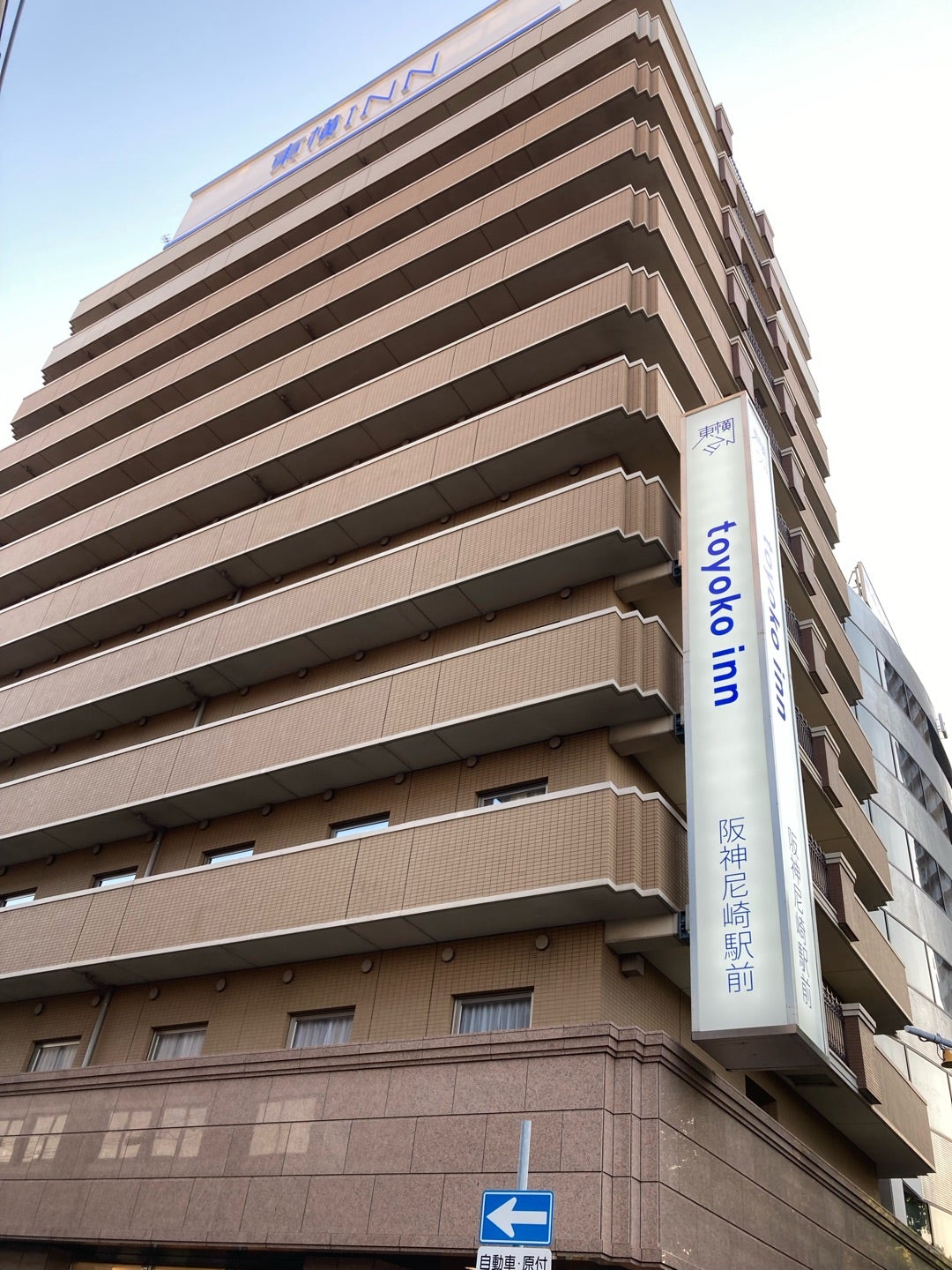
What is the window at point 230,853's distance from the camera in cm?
1923

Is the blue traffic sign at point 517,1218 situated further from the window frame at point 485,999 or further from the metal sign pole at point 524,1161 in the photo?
the window frame at point 485,999

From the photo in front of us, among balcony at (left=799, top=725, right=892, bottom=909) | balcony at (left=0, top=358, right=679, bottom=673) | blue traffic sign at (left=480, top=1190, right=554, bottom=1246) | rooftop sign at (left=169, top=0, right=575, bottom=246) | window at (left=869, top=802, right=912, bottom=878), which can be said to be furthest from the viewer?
rooftop sign at (left=169, top=0, right=575, bottom=246)

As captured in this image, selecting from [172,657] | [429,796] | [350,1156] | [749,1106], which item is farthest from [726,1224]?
[172,657]

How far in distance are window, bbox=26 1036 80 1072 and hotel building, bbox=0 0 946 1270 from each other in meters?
0.08

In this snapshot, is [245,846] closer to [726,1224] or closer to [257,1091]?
[257,1091]

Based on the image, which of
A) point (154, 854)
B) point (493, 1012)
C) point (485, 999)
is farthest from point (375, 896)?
point (154, 854)

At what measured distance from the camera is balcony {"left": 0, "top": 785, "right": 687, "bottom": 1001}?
1370 cm

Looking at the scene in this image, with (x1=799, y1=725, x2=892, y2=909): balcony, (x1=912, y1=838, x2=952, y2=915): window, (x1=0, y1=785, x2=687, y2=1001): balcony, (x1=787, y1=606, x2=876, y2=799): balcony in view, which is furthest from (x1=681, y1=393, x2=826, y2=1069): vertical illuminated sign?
(x1=912, y1=838, x2=952, y2=915): window

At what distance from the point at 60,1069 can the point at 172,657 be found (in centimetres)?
871

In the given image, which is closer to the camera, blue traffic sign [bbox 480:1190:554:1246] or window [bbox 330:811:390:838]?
blue traffic sign [bbox 480:1190:554:1246]

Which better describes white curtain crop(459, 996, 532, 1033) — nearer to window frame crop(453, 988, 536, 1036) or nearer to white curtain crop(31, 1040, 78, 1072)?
window frame crop(453, 988, 536, 1036)

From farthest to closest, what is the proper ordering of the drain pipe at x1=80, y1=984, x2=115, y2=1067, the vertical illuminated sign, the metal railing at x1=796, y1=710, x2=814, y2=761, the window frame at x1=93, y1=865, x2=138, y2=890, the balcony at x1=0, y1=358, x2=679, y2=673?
the metal railing at x1=796, y1=710, x2=814, y2=761
the window frame at x1=93, y1=865, x2=138, y2=890
the balcony at x1=0, y1=358, x2=679, y2=673
the drain pipe at x1=80, y1=984, x2=115, y2=1067
the vertical illuminated sign

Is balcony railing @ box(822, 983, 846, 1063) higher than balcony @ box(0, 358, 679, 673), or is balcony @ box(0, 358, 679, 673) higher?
balcony @ box(0, 358, 679, 673)

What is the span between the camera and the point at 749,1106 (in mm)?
13375
